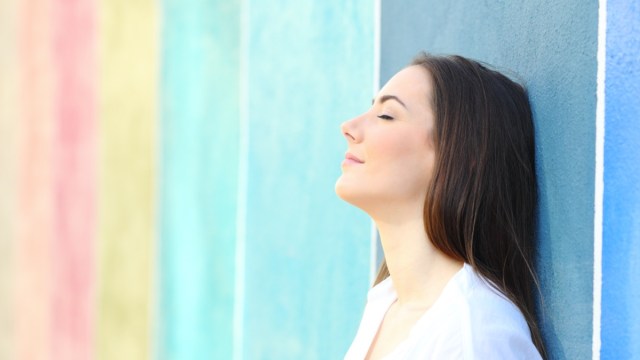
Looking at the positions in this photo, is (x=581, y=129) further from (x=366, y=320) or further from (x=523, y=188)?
(x=366, y=320)

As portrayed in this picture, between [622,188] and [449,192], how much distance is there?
349mm

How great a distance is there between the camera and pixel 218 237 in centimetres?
344

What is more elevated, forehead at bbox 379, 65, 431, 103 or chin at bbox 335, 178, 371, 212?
forehead at bbox 379, 65, 431, 103

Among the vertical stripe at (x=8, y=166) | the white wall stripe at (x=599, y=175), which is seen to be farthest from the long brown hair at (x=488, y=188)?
the vertical stripe at (x=8, y=166)

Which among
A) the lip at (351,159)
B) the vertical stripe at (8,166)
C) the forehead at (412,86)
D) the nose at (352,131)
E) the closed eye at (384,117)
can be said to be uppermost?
the forehead at (412,86)

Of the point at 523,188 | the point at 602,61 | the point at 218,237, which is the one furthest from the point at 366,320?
the point at 218,237

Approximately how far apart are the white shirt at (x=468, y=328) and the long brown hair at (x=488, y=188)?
5 cm

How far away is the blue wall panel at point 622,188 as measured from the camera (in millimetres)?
1542

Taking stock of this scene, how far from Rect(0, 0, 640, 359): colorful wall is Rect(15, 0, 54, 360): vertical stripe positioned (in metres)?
0.02

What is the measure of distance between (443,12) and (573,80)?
715 millimetres

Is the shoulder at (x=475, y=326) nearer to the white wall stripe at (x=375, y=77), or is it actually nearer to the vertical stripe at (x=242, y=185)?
the white wall stripe at (x=375, y=77)

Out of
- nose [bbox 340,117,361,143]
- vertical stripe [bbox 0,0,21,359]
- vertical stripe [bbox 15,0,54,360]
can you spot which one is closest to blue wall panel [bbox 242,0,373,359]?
nose [bbox 340,117,361,143]

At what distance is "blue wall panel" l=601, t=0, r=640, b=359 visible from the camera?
1542 mm

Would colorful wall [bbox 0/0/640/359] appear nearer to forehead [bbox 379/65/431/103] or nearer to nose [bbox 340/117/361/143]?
forehead [bbox 379/65/431/103]
